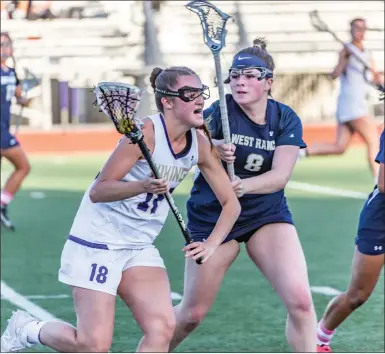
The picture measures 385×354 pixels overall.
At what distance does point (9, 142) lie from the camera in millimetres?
14023

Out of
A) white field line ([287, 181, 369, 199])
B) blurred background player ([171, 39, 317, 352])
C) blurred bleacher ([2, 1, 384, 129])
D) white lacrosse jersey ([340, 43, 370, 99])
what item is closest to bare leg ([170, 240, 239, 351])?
blurred background player ([171, 39, 317, 352])

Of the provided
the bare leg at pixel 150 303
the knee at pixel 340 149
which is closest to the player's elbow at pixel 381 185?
the bare leg at pixel 150 303

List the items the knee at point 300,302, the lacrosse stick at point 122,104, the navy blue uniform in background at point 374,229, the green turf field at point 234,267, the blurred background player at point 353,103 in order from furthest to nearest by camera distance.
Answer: the blurred background player at point 353,103, the green turf field at point 234,267, the navy blue uniform in background at point 374,229, the knee at point 300,302, the lacrosse stick at point 122,104

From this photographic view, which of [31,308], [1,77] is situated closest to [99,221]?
[31,308]

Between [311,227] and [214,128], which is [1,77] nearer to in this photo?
[311,227]

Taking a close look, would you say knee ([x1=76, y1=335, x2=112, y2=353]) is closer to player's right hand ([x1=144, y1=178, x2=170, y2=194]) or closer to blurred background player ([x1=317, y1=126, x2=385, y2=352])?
player's right hand ([x1=144, y1=178, x2=170, y2=194])

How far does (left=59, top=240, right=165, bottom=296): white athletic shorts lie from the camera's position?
19.4ft

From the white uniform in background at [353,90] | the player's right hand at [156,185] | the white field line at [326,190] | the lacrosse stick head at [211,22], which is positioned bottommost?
the white field line at [326,190]

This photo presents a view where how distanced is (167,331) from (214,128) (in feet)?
4.52

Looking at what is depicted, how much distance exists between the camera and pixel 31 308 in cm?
899

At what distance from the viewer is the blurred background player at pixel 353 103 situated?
16.0 metres

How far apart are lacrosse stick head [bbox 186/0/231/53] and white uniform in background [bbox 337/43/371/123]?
974 cm

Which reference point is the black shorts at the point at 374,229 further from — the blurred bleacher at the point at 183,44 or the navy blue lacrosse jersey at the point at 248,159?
the blurred bleacher at the point at 183,44

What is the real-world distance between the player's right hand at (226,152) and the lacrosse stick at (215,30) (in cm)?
3
